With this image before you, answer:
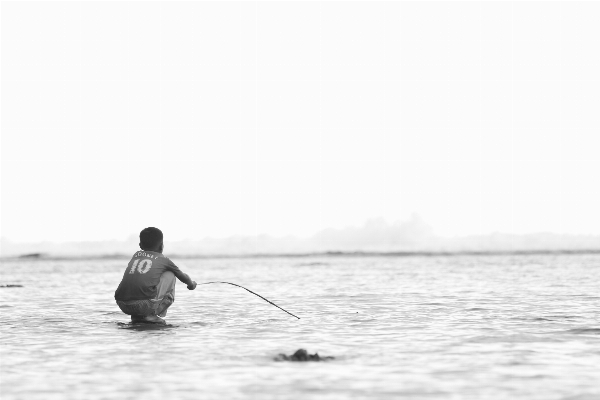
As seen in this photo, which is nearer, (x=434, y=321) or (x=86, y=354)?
(x=86, y=354)

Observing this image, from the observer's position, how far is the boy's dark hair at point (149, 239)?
1569cm

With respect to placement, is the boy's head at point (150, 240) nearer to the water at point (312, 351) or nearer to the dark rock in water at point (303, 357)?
the water at point (312, 351)

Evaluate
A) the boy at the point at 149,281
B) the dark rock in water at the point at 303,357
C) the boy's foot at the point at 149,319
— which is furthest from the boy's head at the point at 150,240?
the dark rock in water at the point at 303,357

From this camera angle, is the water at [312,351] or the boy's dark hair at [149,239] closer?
the water at [312,351]

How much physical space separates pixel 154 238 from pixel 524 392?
8.76m

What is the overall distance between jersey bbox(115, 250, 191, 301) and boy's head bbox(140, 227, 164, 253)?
0.61 feet

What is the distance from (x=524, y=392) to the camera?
8.91 metres

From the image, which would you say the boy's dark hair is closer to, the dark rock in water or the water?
the water

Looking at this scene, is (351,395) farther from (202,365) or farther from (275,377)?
(202,365)

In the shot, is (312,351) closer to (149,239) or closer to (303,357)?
(303,357)

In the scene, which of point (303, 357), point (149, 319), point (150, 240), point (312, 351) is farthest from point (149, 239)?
point (303, 357)

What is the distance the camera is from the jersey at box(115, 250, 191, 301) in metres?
→ 15.3

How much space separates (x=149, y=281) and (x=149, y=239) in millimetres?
879

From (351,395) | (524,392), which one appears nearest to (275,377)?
(351,395)
